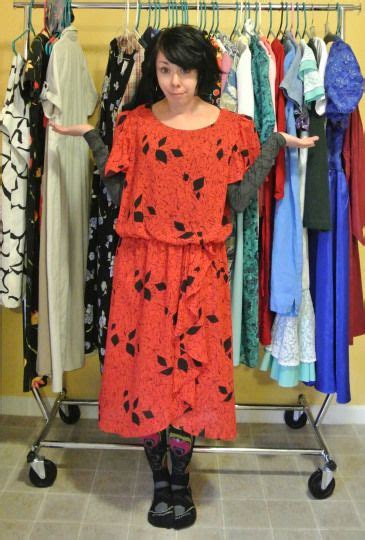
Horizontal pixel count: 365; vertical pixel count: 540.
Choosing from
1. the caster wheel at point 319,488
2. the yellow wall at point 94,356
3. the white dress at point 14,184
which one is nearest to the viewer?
the white dress at point 14,184

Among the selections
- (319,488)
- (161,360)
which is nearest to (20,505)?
(161,360)

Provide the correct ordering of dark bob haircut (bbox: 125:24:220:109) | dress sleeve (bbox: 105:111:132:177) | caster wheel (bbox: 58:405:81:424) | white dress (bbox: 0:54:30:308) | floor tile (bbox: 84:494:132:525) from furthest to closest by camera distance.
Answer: caster wheel (bbox: 58:405:81:424) → floor tile (bbox: 84:494:132:525) → white dress (bbox: 0:54:30:308) → dress sleeve (bbox: 105:111:132:177) → dark bob haircut (bbox: 125:24:220:109)

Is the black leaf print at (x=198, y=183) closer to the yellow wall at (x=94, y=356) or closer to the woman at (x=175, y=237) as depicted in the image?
the woman at (x=175, y=237)

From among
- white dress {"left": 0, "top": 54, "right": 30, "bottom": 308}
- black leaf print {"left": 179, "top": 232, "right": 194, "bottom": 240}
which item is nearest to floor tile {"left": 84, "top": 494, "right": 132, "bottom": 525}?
white dress {"left": 0, "top": 54, "right": 30, "bottom": 308}

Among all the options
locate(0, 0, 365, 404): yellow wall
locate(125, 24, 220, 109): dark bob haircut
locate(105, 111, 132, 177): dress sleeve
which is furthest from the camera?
locate(0, 0, 365, 404): yellow wall

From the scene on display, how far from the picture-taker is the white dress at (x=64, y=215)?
161 cm

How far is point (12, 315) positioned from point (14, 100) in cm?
90

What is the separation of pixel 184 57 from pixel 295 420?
147cm

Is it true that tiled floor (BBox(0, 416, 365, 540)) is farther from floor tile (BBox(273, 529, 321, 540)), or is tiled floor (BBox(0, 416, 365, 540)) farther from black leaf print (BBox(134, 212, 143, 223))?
black leaf print (BBox(134, 212, 143, 223))

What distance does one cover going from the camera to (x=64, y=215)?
1.70 meters

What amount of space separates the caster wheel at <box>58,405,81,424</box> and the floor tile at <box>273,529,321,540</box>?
3.00 feet

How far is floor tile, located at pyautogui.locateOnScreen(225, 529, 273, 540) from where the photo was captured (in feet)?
5.49

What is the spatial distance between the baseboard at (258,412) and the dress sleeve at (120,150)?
1.16m

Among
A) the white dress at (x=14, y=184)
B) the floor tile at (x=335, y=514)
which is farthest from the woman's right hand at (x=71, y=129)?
the floor tile at (x=335, y=514)
